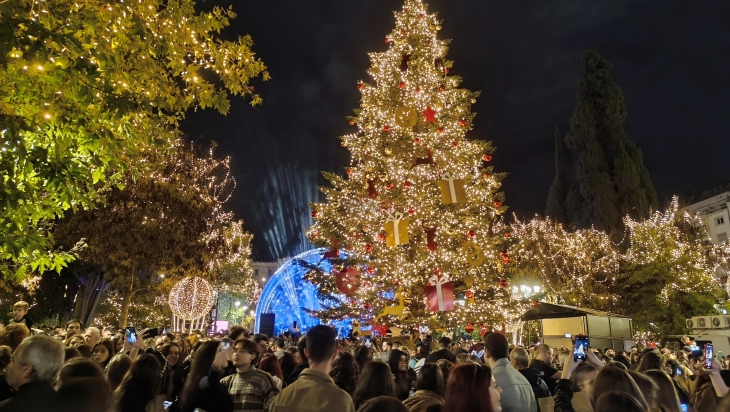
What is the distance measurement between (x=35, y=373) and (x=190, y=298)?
1542 cm

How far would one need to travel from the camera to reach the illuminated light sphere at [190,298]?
17.4 m

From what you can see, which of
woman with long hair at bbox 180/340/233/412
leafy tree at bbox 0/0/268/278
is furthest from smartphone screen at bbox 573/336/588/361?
leafy tree at bbox 0/0/268/278

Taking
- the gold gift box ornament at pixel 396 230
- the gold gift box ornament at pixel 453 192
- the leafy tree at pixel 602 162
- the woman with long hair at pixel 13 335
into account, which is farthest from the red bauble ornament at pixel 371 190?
the leafy tree at pixel 602 162

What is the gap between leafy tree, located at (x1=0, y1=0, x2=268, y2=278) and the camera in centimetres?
491

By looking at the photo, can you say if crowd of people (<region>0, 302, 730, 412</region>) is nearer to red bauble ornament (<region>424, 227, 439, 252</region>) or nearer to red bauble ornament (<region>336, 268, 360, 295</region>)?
red bauble ornament (<region>424, 227, 439, 252</region>)

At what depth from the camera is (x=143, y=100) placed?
5.60m

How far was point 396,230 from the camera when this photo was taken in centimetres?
1498

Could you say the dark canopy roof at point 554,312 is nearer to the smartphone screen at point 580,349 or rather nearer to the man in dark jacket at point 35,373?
the smartphone screen at point 580,349

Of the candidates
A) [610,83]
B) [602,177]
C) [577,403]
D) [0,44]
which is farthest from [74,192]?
[610,83]

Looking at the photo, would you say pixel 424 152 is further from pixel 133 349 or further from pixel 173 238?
pixel 133 349

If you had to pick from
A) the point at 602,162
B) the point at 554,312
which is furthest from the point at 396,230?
the point at 602,162

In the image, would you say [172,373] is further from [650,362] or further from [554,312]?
[554,312]

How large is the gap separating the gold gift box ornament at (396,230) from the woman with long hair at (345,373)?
9.21 m

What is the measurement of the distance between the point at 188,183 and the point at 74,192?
52.2 ft
